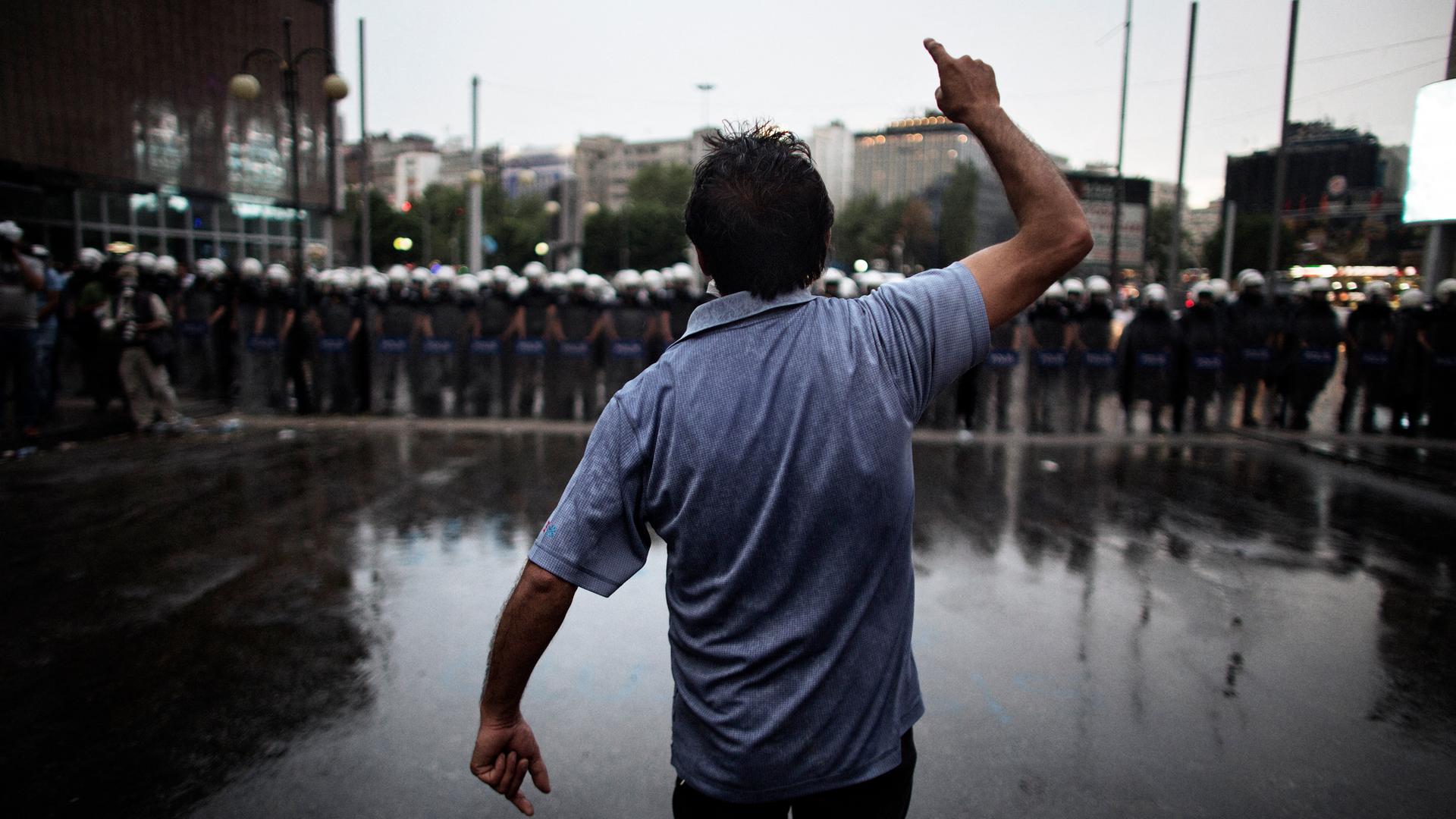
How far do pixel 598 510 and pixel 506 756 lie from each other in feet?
1.66

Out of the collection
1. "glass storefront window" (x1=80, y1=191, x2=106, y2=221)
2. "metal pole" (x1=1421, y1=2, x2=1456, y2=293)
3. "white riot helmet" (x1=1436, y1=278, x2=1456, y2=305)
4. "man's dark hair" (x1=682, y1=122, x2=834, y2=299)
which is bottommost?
"man's dark hair" (x1=682, y1=122, x2=834, y2=299)

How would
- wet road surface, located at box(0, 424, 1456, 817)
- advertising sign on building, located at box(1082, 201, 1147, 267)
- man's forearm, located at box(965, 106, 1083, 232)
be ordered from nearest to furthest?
1. man's forearm, located at box(965, 106, 1083, 232)
2. wet road surface, located at box(0, 424, 1456, 817)
3. advertising sign on building, located at box(1082, 201, 1147, 267)

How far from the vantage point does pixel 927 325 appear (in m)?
1.66

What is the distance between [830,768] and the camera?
63.1 inches

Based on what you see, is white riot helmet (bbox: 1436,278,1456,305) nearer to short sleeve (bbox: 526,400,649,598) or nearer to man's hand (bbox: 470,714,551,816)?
short sleeve (bbox: 526,400,649,598)

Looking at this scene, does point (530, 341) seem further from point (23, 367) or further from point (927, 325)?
point (927, 325)

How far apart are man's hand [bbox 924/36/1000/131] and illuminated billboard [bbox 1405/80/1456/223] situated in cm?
1377

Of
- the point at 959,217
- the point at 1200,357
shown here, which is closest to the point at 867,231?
the point at 959,217

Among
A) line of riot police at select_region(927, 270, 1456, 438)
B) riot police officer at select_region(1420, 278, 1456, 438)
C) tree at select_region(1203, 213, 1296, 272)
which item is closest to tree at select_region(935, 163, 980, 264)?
tree at select_region(1203, 213, 1296, 272)

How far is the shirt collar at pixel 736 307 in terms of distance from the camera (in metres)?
1.63

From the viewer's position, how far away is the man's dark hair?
5.38 feet

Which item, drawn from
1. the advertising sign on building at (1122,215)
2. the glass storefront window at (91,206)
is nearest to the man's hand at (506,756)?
the advertising sign on building at (1122,215)

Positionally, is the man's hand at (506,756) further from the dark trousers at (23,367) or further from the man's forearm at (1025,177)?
the dark trousers at (23,367)

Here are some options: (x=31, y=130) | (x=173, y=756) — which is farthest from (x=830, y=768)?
(x=31, y=130)
